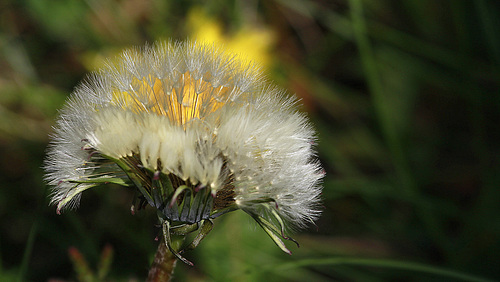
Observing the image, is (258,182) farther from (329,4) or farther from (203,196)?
(329,4)

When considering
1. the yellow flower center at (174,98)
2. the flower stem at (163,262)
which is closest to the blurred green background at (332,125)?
the flower stem at (163,262)

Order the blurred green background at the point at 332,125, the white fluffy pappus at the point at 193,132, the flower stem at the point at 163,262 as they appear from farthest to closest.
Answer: the blurred green background at the point at 332,125 < the flower stem at the point at 163,262 < the white fluffy pappus at the point at 193,132

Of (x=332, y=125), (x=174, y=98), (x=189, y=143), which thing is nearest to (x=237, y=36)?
(x=332, y=125)

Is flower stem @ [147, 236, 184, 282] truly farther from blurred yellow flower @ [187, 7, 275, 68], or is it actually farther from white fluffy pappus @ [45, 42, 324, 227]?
blurred yellow flower @ [187, 7, 275, 68]

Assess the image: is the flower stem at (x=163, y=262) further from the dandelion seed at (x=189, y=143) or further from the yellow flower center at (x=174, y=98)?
the yellow flower center at (x=174, y=98)

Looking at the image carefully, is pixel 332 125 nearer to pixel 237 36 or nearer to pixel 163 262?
pixel 237 36

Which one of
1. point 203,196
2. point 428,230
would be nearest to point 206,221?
point 203,196
